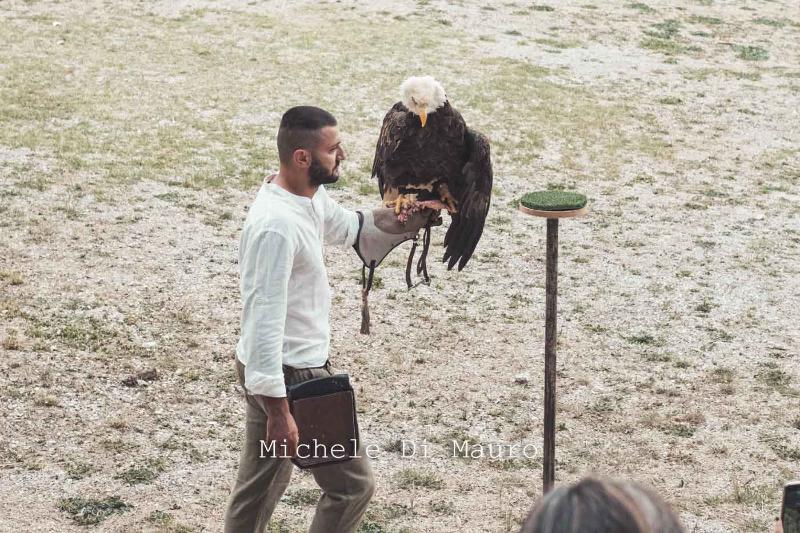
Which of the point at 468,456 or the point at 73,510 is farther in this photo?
the point at 468,456

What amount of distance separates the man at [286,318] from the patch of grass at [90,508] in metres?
1.05

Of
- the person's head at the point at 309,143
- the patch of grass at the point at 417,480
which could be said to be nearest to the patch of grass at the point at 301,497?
the patch of grass at the point at 417,480

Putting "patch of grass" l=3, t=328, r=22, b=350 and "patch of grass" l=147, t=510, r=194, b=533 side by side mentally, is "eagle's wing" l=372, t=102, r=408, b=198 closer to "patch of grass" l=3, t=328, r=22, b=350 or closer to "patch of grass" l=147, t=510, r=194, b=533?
"patch of grass" l=147, t=510, r=194, b=533

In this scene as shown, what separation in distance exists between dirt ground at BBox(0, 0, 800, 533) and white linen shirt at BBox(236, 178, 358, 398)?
1.33 meters

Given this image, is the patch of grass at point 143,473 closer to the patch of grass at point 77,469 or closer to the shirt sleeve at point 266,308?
the patch of grass at point 77,469

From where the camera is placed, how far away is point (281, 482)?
12.4ft

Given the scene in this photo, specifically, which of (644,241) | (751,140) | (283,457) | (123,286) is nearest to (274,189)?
(283,457)

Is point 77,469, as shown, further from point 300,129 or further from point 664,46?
point 664,46

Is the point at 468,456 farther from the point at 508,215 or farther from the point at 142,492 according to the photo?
the point at 508,215

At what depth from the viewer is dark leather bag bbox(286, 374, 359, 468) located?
11.6ft

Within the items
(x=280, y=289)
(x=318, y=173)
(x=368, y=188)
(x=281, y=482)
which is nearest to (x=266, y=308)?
(x=280, y=289)

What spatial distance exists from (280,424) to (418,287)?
3.88 m

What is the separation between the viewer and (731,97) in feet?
43.3

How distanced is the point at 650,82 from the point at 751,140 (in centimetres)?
252
